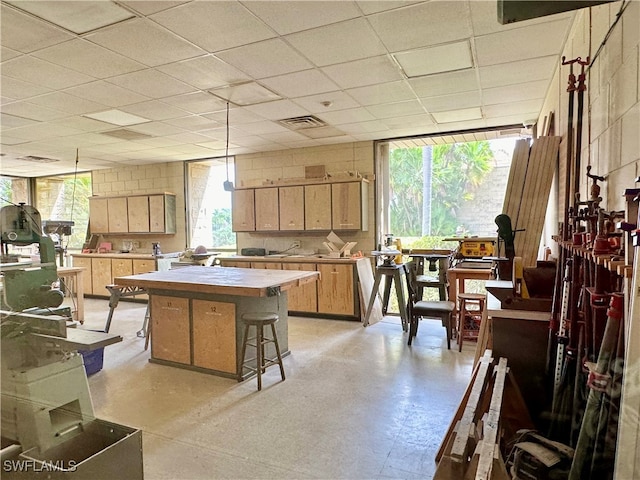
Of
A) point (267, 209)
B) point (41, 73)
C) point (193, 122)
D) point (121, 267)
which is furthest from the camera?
point (121, 267)

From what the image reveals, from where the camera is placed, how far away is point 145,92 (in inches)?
146

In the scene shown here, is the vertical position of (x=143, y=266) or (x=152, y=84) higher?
(x=152, y=84)

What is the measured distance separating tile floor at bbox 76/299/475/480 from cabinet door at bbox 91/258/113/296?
342cm

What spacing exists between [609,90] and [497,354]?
5.20 feet

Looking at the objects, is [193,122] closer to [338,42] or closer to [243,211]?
[243,211]

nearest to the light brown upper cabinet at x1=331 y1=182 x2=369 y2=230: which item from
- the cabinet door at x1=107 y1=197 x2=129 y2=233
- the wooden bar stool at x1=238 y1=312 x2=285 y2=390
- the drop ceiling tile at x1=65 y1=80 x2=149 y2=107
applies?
the wooden bar stool at x1=238 y1=312 x2=285 y2=390

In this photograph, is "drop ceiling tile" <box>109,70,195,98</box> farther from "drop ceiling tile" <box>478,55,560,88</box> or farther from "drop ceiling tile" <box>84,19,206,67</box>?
"drop ceiling tile" <box>478,55,560,88</box>

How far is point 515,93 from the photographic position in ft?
13.0

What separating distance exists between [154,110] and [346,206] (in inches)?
115

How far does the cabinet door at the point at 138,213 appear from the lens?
7621 millimetres

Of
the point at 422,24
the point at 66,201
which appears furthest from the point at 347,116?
the point at 66,201

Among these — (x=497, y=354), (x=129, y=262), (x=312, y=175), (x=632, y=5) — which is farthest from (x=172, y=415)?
(x=129, y=262)

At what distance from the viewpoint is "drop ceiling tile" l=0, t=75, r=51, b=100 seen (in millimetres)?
3377

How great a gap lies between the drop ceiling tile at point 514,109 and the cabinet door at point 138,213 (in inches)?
245
